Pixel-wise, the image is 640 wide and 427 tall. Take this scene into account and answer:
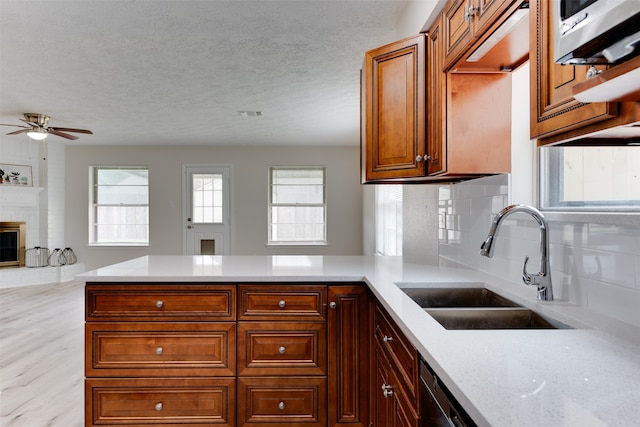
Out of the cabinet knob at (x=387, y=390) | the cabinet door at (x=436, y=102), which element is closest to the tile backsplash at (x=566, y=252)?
the cabinet door at (x=436, y=102)

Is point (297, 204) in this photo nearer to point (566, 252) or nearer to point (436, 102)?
point (436, 102)

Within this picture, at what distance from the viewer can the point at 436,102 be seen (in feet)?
5.94

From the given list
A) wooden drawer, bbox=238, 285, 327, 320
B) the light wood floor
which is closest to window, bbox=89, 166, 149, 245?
the light wood floor

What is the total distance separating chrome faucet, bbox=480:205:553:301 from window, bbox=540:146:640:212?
0.16m

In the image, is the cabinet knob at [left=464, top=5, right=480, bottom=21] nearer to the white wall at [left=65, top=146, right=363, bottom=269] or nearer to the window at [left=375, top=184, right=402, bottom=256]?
the window at [left=375, top=184, right=402, bottom=256]

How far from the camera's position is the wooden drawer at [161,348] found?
199cm

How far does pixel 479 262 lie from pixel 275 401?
47.5 inches

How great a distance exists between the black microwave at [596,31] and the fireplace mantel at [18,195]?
788 centimetres

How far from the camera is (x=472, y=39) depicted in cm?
143

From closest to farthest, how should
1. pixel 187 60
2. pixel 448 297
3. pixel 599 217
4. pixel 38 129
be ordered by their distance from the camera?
pixel 599 217 < pixel 448 297 < pixel 187 60 < pixel 38 129

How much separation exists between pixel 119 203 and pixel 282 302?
21.9 feet

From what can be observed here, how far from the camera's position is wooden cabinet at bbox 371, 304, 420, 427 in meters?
1.17

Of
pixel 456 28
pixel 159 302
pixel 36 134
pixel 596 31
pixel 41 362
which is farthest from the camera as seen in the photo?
pixel 36 134

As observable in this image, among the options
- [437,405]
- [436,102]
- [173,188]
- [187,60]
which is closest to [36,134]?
[187,60]
